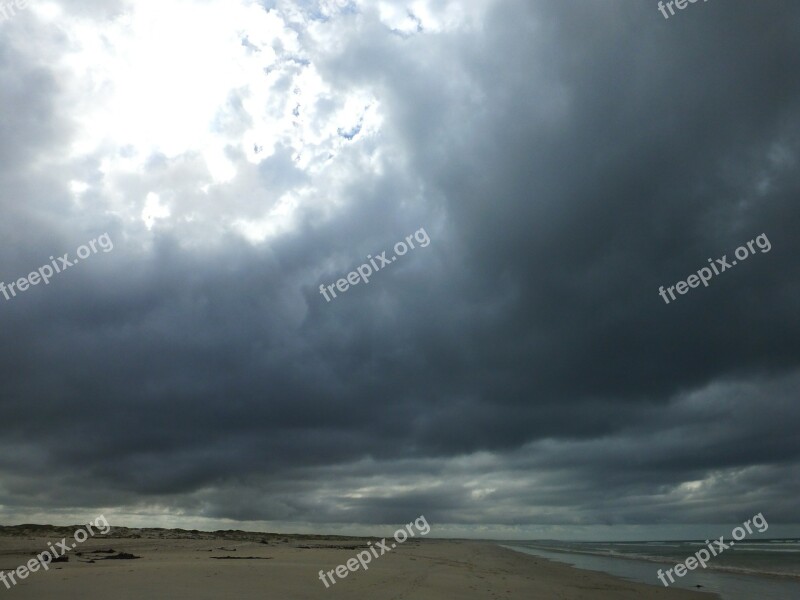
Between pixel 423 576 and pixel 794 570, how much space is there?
40275 mm

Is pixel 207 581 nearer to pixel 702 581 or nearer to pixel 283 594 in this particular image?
pixel 283 594

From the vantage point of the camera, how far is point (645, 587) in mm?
35844

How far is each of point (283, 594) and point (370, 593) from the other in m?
3.98

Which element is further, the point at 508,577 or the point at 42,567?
the point at 508,577

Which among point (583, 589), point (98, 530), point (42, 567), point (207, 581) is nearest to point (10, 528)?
point (98, 530)

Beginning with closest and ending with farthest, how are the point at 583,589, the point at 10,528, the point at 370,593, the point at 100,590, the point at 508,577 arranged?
1. the point at 100,590
2. the point at 370,593
3. the point at 583,589
4. the point at 508,577
5. the point at 10,528

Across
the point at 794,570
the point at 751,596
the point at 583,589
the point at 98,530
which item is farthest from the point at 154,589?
the point at 98,530

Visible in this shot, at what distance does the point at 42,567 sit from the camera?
30.7 metres

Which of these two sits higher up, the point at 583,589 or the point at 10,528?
the point at 10,528

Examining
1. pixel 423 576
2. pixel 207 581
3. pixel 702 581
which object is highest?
pixel 207 581

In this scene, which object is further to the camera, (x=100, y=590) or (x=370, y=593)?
(x=370, y=593)

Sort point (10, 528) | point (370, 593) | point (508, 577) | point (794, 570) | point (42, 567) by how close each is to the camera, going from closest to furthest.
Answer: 1. point (370, 593)
2. point (42, 567)
3. point (508, 577)
4. point (794, 570)
5. point (10, 528)

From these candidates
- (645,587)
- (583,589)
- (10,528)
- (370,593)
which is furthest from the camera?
(10,528)

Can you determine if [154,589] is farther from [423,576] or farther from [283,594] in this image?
[423,576]
